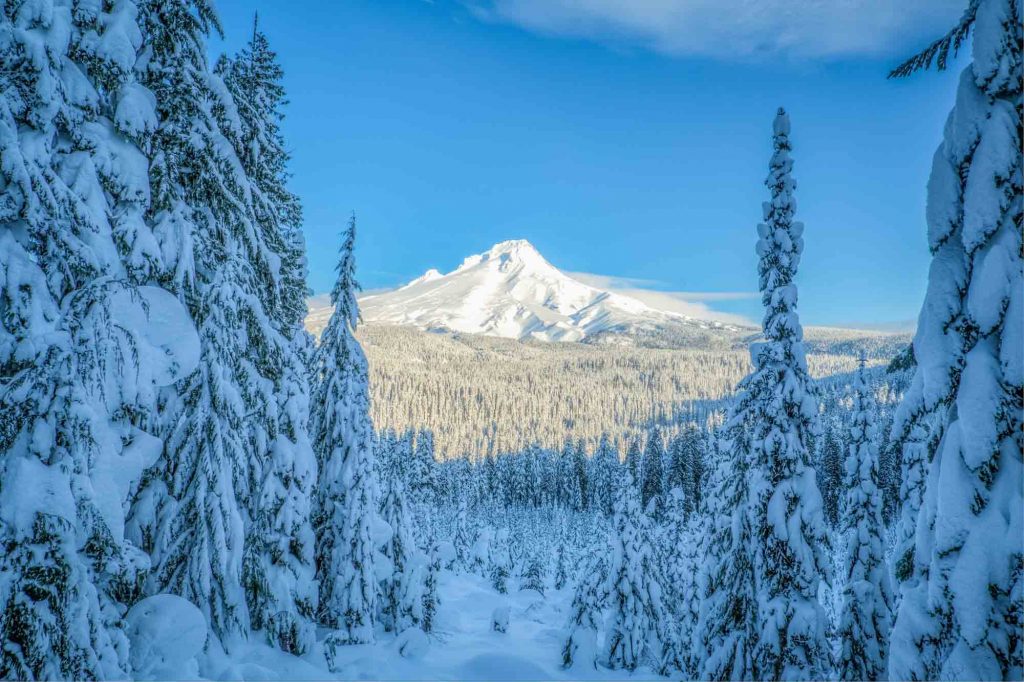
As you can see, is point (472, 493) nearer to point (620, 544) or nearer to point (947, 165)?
point (620, 544)

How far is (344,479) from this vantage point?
51.6 feet

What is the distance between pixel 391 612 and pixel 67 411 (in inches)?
669

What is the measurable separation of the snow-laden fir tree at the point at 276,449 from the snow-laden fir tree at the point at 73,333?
10.4ft

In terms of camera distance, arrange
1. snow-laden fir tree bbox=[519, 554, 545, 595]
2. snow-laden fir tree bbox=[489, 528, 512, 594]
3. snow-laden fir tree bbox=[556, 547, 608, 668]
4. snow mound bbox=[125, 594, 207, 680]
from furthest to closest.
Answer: snow-laden fir tree bbox=[519, 554, 545, 595] < snow-laden fir tree bbox=[489, 528, 512, 594] < snow-laden fir tree bbox=[556, 547, 608, 668] < snow mound bbox=[125, 594, 207, 680]

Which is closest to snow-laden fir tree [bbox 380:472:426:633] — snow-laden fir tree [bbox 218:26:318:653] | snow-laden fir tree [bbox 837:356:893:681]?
snow-laden fir tree [bbox 218:26:318:653]

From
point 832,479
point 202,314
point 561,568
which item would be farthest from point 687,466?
point 202,314

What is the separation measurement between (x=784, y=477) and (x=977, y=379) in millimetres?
8236

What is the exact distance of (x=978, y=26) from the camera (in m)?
3.79

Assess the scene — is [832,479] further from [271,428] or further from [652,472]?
[271,428]

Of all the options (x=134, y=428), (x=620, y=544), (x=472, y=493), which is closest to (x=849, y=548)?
(x=620, y=544)

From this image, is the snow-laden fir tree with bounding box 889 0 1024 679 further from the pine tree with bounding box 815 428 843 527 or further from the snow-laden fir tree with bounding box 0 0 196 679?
the pine tree with bounding box 815 428 843 527

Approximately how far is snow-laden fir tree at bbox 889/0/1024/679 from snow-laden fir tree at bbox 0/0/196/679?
6733 millimetres

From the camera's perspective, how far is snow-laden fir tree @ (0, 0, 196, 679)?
419 centimetres

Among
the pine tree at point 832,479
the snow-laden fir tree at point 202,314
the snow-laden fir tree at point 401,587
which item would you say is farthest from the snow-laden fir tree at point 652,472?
the snow-laden fir tree at point 202,314
